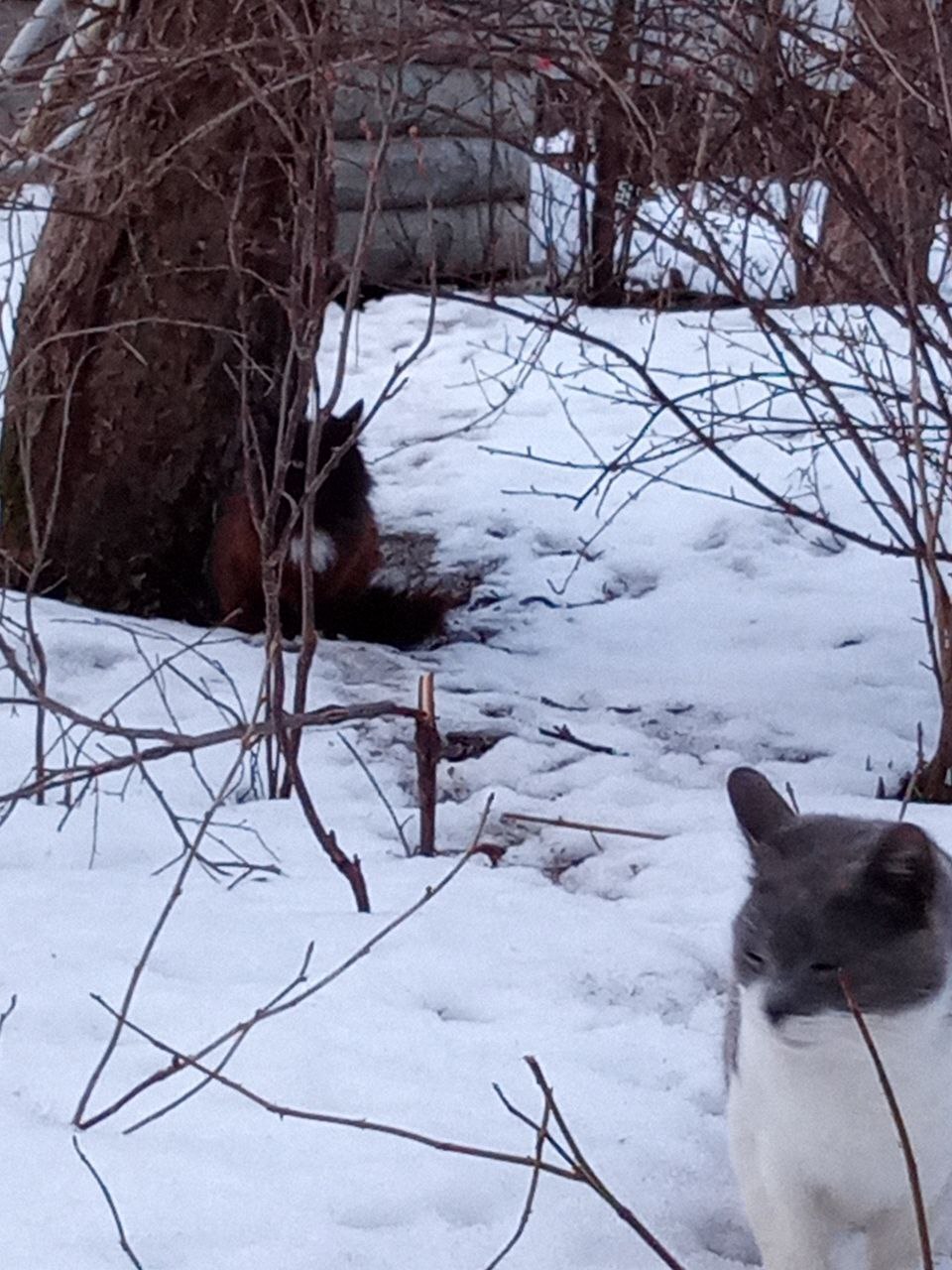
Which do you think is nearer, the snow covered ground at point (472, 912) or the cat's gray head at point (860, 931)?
the cat's gray head at point (860, 931)

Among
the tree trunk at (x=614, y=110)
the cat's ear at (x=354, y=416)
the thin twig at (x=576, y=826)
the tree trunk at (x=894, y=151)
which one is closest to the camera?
the tree trunk at (x=894, y=151)

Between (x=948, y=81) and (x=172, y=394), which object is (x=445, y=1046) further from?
(x=172, y=394)

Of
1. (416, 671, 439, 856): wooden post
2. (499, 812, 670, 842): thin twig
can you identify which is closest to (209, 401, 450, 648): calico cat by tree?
(499, 812, 670, 842): thin twig

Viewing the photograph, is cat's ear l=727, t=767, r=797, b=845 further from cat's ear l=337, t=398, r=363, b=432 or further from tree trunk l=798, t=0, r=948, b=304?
cat's ear l=337, t=398, r=363, b=432

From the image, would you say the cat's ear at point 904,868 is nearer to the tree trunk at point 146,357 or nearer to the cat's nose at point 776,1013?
the cat's nose at point 776,1013

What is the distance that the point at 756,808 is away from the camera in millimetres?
2484

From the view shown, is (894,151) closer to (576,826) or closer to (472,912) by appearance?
(576,826)

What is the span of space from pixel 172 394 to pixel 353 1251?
383 centimetres

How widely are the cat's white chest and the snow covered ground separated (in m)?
0.29

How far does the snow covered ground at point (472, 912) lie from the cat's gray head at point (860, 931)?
510mm

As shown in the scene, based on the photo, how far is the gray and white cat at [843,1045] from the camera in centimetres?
216

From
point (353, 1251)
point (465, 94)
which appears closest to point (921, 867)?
point (353, 1251)

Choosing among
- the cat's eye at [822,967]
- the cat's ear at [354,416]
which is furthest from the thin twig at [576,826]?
the cat's eye at [822,967]

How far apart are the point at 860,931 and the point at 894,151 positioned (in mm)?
2305
